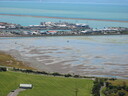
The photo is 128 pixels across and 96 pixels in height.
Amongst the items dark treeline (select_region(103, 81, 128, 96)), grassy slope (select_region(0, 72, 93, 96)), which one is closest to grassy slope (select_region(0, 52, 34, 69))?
grassy slope (select_region(0, 72, 93, 96))

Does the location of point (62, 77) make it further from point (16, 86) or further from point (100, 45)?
point (100, 45)

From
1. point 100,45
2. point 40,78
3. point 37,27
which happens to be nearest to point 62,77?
point 40,78

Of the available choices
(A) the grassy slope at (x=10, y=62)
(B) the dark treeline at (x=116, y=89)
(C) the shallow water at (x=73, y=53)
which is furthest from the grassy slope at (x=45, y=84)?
(A) the grassy slope at (x=10, y=62)

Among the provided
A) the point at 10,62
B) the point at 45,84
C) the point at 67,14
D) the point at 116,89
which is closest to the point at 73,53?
the point at 10,62

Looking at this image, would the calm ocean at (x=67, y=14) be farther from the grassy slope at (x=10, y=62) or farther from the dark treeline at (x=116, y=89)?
the dark treeline at (x=116, y=89)

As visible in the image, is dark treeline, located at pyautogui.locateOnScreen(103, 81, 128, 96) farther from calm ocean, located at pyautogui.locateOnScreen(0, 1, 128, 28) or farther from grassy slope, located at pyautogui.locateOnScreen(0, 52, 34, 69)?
calm ocean, located at pyautogui.locateOnScreen(0, 1, 128, 28)
